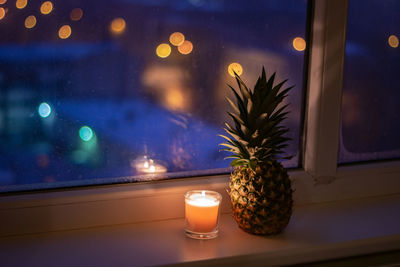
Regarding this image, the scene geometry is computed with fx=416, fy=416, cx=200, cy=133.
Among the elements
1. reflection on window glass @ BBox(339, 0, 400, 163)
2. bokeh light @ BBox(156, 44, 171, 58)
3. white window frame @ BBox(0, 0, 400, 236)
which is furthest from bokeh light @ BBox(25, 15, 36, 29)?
reflection on window glass @ BBox(339, 0, 400, 163)

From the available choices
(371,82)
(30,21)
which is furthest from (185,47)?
(371,82)

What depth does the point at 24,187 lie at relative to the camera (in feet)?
3.58

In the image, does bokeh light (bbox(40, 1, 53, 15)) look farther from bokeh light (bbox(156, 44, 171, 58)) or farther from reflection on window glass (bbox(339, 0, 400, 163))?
reflection on window glass (bbox(339, 0, 400, 163))

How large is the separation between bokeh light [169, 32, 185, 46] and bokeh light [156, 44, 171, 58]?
0.02m

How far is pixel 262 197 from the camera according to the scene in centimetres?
102

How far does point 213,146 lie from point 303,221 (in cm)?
34

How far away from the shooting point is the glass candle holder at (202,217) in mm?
1052

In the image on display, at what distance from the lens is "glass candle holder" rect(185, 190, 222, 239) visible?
1.05 metres

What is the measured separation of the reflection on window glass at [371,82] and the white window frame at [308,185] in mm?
72

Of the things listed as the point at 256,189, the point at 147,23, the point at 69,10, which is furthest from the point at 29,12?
the point at 256,189

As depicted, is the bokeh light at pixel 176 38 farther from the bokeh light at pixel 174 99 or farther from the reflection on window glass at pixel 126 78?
the bokeh light at pixel 174 99

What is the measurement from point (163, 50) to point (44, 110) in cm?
36

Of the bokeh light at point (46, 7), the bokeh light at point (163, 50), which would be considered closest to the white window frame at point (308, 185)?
the bokeh light at point (163, 50)

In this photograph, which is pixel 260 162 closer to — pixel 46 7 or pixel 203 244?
pixel 203 244
